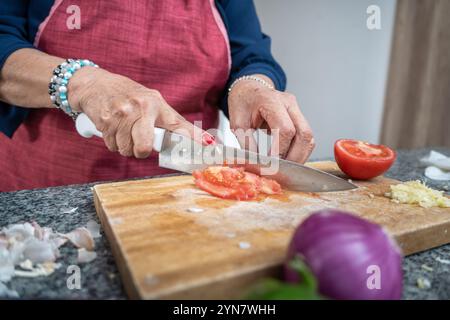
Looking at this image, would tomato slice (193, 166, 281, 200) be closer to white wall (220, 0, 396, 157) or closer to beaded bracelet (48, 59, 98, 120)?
beaded bracelet (48, 59, 98, 120)

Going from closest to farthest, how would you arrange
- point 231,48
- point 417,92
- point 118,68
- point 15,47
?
point 15,47
point 118,68
point 231,48
point 417,92

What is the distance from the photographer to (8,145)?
52.2 inches

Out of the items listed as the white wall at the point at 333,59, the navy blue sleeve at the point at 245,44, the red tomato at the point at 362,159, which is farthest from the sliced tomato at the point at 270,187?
the white wall at the point at 333,59

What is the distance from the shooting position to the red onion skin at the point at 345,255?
1.63 feet

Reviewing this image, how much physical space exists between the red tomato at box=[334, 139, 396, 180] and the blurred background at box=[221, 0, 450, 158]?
6.08 feet

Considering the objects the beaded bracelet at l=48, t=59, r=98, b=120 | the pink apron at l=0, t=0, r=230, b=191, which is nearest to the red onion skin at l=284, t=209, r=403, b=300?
the beaded bracelet at l=48, t=59, r=98, b=120

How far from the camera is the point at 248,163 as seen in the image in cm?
104

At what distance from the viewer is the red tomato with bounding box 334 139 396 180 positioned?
1097mm

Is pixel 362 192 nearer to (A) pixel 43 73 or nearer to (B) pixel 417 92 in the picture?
(A) pixel 43 73

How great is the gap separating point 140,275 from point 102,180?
0.79 m

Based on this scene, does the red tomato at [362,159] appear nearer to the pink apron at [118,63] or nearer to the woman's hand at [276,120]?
the woman's hand at [276,120]

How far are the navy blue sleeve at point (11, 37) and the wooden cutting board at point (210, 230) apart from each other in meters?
0.48

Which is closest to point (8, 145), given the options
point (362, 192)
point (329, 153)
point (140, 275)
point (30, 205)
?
point (30, 205)

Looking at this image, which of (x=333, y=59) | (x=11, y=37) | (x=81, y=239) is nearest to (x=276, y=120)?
(x=81, y=239)
